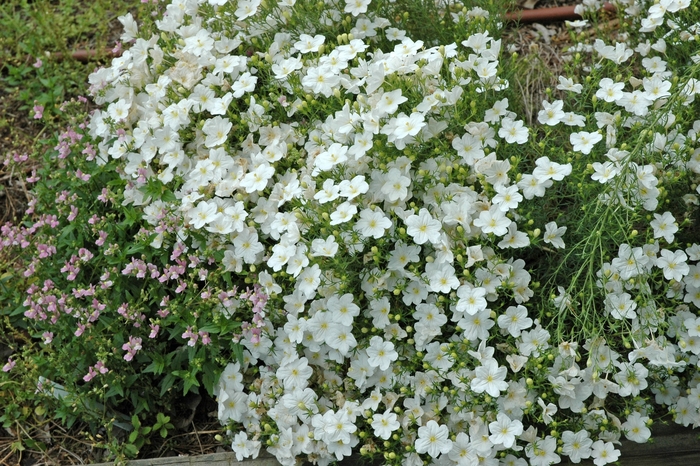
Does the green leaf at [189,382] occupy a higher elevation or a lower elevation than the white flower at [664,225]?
lower

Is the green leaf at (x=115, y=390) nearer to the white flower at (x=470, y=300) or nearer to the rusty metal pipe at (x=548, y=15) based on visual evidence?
the white flower at (x=470, y=300)

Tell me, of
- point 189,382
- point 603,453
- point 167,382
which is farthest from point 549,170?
point 167,382

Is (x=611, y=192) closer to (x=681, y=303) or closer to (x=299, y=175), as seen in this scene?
(x=681, y=303)

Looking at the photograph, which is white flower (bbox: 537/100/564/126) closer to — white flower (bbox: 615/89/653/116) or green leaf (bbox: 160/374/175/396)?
white flower (bbox: 615/89/653/116)

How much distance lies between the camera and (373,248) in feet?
9.05

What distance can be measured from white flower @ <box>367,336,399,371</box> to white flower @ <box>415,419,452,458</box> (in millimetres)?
276

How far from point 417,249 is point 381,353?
0.43 meters

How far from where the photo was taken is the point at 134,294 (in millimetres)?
3324

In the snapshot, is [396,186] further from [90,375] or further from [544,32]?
[544,32]

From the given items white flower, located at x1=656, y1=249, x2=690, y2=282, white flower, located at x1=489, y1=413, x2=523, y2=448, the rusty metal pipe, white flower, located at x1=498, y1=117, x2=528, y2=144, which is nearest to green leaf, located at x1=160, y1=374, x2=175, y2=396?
white flower, located at x1=489, y1=413, x2=523, y2=448

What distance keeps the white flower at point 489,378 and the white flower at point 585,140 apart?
886 millimetres

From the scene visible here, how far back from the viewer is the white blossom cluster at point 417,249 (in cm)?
274

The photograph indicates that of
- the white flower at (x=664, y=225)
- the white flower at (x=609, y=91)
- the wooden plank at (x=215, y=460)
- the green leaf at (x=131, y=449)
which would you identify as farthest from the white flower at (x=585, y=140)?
the green leaf at (x=131, y=449)

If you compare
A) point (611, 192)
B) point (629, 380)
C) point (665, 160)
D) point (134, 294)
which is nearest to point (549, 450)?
point (629, 380)
